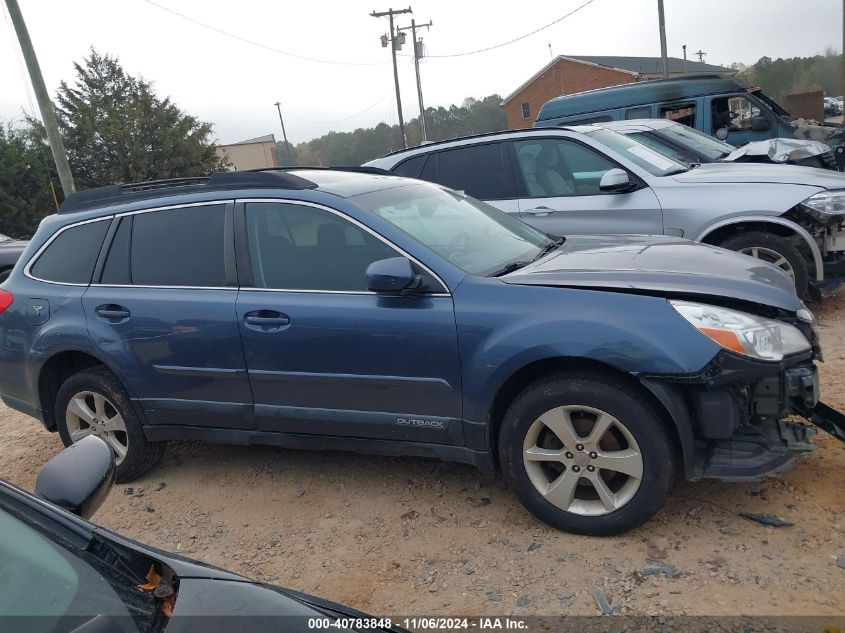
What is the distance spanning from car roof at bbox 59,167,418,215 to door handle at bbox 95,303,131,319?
67cm

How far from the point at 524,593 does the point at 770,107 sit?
35.1 ft

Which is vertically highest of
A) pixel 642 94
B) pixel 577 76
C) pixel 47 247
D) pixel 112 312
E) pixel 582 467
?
pixel 577 76

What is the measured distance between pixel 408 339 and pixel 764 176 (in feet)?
12.7

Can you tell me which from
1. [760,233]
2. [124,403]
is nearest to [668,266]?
[760,233]

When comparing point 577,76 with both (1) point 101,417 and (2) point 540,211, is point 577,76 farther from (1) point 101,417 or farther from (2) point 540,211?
(1) point 101,417

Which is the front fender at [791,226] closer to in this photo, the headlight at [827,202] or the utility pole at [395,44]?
the headlight at [827,202]

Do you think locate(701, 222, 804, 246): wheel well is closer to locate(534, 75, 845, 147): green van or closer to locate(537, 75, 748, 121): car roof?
locate(534, 75, 845, 147): green van

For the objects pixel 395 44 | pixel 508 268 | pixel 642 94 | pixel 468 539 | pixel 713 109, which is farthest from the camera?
pixel 395 44

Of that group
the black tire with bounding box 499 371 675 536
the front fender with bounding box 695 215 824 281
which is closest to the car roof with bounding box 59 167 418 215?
the black tire with bounding box 499 371 675 536

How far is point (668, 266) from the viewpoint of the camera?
325cm

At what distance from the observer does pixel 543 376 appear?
3.10 metres

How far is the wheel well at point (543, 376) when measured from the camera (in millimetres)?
2936

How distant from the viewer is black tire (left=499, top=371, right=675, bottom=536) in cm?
288

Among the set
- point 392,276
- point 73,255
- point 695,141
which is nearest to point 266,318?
point 392,276
